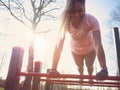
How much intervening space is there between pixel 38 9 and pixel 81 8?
8.77 meters

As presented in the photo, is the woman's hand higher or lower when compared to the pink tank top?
lower

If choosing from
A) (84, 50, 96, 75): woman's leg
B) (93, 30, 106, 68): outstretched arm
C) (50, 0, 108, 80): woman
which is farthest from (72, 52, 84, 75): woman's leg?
(93, 30, 106, 68): outstretched arm

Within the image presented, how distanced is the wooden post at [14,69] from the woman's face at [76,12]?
828 mm

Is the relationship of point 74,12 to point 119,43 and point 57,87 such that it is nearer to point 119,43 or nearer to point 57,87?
point 119,43

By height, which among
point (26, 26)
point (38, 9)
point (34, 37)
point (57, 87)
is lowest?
point (57, 87)

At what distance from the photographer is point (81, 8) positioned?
2223mm

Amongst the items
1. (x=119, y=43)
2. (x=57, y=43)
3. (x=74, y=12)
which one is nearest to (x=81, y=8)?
(x=74, y=12)

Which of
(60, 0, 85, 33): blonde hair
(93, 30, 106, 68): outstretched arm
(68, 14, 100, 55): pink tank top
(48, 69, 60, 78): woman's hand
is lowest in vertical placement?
(48, 69, 60, 78): woman's hand

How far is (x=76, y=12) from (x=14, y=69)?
1042 millimetres

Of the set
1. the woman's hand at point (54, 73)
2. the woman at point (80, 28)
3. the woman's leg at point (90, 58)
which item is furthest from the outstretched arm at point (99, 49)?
the woman's leg at point (90, 58)

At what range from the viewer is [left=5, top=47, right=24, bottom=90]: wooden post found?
96.0 inches

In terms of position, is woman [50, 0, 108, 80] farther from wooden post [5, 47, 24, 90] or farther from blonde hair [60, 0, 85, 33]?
wooden post [5, 47, 24, 90]

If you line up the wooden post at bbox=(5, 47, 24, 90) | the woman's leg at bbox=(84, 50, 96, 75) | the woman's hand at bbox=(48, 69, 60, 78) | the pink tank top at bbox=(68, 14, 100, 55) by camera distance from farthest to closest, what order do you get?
1. the woman's leg at bbox=(84, 50, 96, 75)
2. the wooden post at bbox=(5, 47, 24, 90)
3. the pink tank top at bbox=(68, 14, 100, 55)
4. the woman's hand at bbox=(48, 69, 60, 78)

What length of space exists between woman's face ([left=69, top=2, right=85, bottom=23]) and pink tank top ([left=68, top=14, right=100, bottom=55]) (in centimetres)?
12
